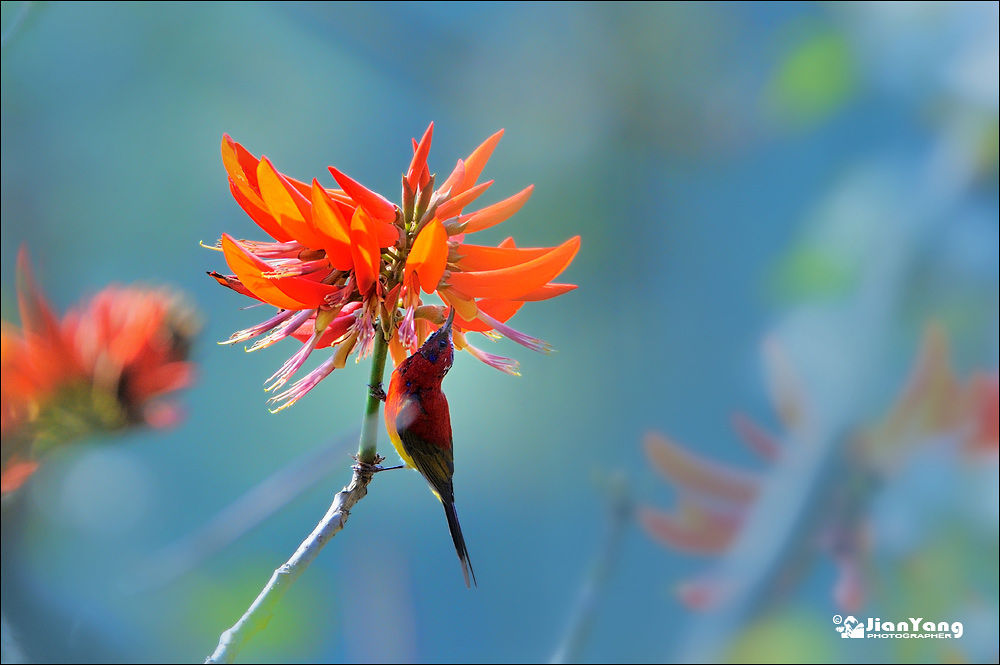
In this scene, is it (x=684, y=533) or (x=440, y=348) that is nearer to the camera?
(x=440, y=348)

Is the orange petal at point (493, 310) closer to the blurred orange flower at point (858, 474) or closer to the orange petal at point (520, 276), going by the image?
the orange petal at point (520, 276)

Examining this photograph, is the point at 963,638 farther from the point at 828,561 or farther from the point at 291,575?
the point at 291,575

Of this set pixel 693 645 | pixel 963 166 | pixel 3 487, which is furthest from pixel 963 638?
pixel 3 487

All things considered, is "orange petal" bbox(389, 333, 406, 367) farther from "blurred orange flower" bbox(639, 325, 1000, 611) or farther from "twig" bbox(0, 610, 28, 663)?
"blurred orange flower" bbox(639, 325, 1000, 611)

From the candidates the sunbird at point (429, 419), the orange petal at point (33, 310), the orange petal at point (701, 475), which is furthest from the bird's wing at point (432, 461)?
the orange petal at point (701, 475)

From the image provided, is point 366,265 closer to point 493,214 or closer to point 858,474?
point 493,214

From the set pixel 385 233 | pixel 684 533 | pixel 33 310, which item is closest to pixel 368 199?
pixel 385 233
